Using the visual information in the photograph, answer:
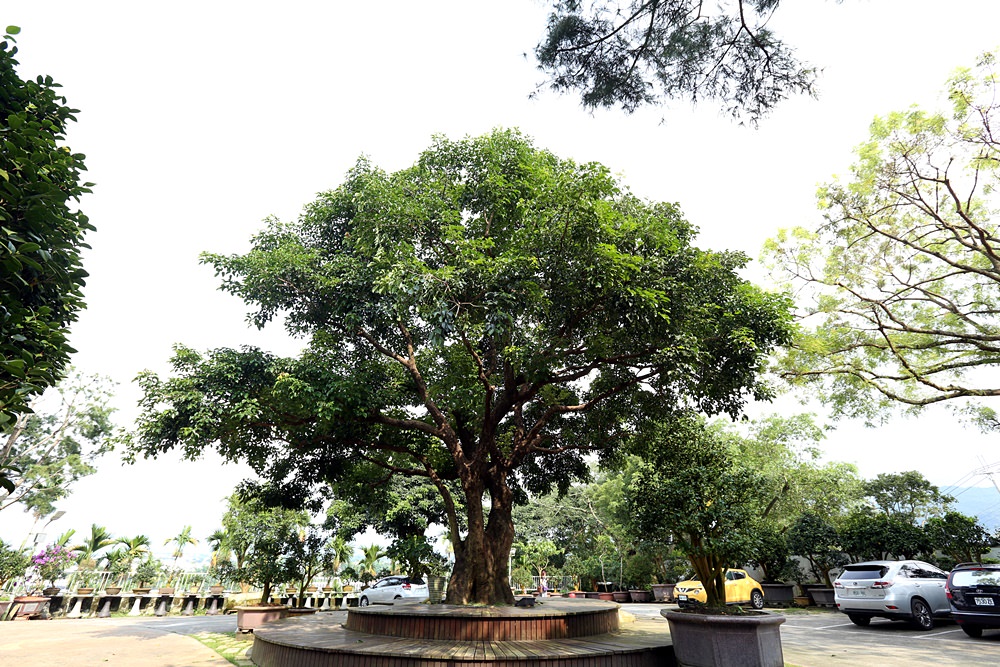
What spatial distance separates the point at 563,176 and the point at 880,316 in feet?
37.2

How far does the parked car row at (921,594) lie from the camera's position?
9875 millimetres

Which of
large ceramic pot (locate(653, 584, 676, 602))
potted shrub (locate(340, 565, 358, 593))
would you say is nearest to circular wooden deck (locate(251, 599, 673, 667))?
large ceramic pot (locate(653, 584, 676, 602))

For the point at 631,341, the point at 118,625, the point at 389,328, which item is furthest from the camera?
the point at 118,625

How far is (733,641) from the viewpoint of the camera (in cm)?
634

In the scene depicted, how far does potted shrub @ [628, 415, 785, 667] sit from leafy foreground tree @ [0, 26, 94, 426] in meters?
7.36

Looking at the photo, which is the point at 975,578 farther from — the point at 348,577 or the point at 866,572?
the point at 348,577

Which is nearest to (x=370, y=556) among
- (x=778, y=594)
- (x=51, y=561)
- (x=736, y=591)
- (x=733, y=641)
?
(x=51, y=561)

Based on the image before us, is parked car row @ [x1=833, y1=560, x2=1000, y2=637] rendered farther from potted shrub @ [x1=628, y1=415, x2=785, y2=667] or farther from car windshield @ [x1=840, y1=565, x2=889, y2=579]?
potted shrub @ [x1=628, y1=415, x2=785, y2=667]

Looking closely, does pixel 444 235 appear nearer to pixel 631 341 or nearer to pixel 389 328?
pixel 389 328

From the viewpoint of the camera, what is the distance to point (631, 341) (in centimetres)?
931

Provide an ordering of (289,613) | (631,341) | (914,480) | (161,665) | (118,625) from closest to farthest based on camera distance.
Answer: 1. (161,665)
2. (631,341)
3. (289,613)
4. (118,625)
5. (914,480)

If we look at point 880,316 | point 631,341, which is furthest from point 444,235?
point 880,316

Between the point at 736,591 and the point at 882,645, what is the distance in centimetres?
871

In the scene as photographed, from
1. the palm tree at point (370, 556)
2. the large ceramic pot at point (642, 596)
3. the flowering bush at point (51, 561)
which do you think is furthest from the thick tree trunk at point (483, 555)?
the flowering bush at point (51, 561)
